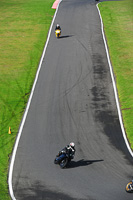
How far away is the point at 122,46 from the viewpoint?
47.5 metres

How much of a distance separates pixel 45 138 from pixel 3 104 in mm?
7849

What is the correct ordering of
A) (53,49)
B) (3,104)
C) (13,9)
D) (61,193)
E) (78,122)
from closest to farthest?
1. (61,193)
2. (78,122)
3. (3,104)
4. (53,49)
5. (13,9)

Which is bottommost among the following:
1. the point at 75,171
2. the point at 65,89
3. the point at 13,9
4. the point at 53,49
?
the point at 75,171

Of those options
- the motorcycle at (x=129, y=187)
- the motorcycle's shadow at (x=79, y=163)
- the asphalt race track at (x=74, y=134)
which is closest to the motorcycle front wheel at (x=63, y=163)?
the asphalt race track at (x=74, y=134)

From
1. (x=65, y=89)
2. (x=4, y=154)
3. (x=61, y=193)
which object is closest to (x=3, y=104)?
(x=65, y=89)

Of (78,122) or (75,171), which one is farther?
(78,122)

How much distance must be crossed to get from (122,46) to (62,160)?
2972 centimetres

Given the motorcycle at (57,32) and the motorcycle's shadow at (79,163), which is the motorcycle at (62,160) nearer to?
the motorcycle's shadow at (79,163)

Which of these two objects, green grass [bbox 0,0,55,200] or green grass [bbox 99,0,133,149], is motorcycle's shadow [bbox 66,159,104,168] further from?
green grass [bbox 99,0,133,149]

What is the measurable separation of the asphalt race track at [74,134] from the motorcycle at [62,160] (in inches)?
14.2

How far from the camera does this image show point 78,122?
2784cm

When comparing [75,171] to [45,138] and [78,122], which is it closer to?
[45,138]

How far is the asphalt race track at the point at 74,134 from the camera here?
19328mm

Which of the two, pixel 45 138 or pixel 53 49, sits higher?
pixel 53 49
